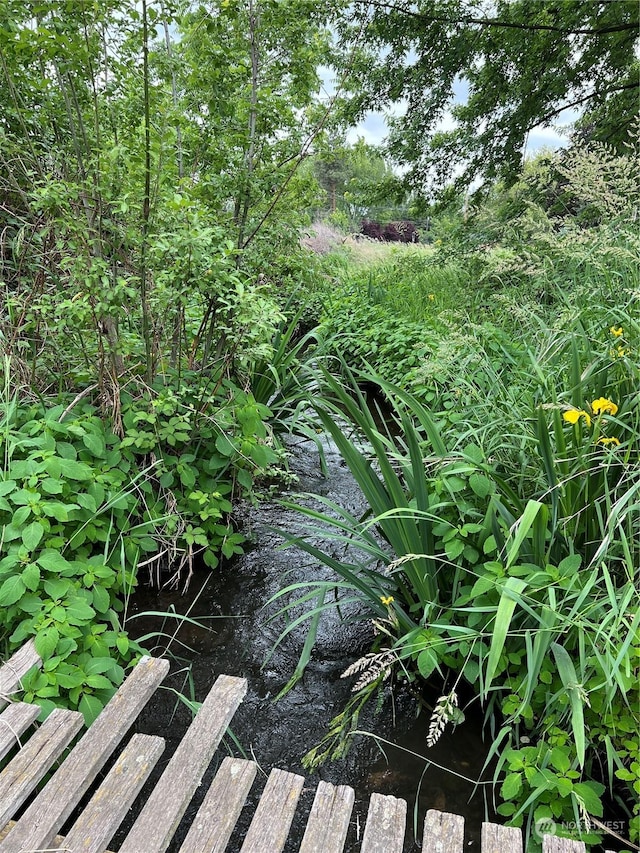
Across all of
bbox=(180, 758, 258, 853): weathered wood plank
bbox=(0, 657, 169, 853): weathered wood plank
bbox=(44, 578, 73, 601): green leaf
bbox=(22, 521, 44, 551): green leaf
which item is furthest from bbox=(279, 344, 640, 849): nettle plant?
bbox=(22, 521, 44, 551): green leaf

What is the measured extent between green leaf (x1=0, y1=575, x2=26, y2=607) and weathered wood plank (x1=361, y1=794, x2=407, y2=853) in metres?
1.08

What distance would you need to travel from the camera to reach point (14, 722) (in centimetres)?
119

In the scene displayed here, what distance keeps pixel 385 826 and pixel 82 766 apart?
71 cm

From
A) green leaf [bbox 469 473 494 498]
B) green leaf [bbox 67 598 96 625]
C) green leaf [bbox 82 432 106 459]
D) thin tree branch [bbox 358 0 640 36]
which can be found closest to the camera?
green leaf [bbox 67 598 96 625]

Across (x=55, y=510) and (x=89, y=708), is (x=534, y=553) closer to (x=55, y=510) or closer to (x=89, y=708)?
(x=89, y=708)

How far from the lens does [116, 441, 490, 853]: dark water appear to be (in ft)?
4.69

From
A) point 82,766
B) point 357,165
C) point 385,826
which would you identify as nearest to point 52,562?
point 82,766

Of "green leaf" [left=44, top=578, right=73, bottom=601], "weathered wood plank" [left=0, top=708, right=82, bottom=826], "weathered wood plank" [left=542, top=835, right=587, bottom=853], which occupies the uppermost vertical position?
"green leaf" [left=44, top=578, right=73, bottom=601]

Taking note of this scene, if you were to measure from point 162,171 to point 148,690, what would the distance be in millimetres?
1789

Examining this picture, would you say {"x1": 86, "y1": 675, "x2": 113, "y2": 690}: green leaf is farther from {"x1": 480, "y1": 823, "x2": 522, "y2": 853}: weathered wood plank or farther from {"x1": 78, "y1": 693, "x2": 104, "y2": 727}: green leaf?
{"x1": 480, "y1": 823, "x2": 522, "y2": 853}: weathered wood plank

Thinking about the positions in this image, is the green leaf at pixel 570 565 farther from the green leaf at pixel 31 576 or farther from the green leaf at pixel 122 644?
the green leaf at pixel 31 576

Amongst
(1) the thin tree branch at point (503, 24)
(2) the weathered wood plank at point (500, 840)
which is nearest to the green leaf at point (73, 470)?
(2) the weathered wood plank at point (500, 840)

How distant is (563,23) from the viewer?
3.11 metres
